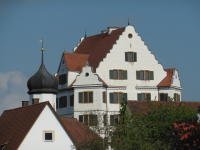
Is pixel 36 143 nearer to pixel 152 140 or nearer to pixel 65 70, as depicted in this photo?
pixel 152 140

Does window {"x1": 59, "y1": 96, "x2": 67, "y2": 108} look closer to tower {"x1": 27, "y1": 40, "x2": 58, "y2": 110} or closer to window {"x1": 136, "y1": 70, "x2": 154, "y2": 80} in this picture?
tower {"x1": 27, "y1": 40, "x2": 58, "y2": 110}

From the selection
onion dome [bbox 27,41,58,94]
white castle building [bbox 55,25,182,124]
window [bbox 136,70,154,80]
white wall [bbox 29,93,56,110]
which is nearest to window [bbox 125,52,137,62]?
white castle building [bbox 55,25,182,124]

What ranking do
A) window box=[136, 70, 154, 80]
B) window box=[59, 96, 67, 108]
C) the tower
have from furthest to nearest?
window box=[59, 96, 67, 108] → window box=[136, 70, 154, 80] → the tower

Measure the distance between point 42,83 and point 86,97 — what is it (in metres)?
5.32

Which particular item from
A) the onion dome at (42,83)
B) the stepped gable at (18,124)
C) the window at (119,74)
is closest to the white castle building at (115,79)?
the window at (119,74)

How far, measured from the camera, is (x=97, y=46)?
8000cm

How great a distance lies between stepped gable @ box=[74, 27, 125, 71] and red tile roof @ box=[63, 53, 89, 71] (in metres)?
0.92

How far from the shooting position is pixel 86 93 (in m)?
71.9

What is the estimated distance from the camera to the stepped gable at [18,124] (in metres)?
52.3

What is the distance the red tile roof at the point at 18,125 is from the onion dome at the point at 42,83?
1210 centimetres

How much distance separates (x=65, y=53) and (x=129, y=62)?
8.30 metres

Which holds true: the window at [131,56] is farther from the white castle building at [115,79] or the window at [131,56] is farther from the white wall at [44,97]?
the white wall at [44,97]

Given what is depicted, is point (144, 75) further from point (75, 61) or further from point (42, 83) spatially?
point (42, 83)

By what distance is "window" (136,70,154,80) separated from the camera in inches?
2931
